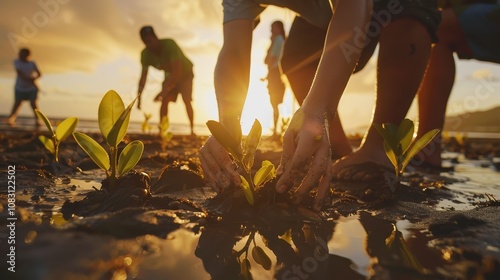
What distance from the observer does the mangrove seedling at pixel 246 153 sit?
1148 mm

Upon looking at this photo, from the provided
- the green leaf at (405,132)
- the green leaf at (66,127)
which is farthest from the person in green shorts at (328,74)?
the green leaf at (66,127)

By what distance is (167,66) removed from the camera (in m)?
6.64

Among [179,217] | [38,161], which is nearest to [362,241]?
[179,217]

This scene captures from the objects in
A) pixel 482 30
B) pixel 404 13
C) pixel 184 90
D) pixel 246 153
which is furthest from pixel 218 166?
pixel 184 90

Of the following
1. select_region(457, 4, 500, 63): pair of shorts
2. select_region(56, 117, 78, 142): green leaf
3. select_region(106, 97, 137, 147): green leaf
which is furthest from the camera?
select_region(457, 4, 500, 63): pair of shorts

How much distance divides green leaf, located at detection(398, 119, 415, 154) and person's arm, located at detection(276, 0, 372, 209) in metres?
0.45

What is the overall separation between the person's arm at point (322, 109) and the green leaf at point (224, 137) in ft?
0.53

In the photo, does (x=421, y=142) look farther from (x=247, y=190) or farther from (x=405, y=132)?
(x=247, y=190)

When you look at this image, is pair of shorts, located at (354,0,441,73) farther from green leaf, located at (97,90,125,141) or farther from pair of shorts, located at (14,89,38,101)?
pair of shorts, located at (14,89,38,101)

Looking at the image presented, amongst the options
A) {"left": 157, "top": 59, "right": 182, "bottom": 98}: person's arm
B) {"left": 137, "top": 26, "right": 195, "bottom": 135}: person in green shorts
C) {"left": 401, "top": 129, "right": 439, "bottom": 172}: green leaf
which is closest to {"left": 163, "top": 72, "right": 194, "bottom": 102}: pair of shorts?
{"left": 137, "top": 26, "right": 195, "bottom": 135}: person in green shorts

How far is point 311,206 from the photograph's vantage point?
1.26m

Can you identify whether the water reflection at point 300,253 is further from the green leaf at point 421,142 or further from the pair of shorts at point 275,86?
the pair of shorts at point 275,86

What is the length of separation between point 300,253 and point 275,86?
657 cm

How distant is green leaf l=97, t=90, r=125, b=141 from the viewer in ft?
4.39
